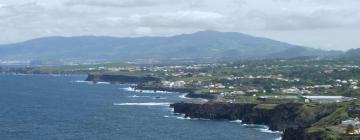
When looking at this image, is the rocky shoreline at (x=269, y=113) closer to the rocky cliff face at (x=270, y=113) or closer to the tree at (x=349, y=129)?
the rocky cliff face at (x=270, y=113)

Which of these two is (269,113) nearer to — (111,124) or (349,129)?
(111,124)

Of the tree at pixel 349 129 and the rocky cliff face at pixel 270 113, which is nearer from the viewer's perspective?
the tree at pixel 349 129

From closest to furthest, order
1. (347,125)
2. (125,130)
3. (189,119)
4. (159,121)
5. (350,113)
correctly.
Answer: (347,125) → (350,113) → (125,130) → (159,121) → (189,119)

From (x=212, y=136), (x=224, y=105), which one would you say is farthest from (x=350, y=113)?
(x=224, y=105)

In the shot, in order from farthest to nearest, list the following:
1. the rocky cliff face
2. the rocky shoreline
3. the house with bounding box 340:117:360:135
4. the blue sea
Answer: the rocky cliff face, the rocky shoreline, the blue sea, the house with bounding box 340:117:360:135

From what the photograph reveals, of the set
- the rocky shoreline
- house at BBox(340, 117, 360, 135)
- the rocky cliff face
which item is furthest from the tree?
the rocky cliff face

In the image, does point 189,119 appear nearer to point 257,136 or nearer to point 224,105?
point 224,105

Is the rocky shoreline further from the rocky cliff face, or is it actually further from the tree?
the tree

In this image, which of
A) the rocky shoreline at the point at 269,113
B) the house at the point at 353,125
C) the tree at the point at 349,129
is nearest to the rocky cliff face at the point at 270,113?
the rocky shoreline at the point at 269,113

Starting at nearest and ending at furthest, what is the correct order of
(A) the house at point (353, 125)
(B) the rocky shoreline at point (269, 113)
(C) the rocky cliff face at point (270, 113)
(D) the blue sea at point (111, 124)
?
(A) the house at point (353, 125)
(D) the blue sea at point (111, 124)
(B) the rocky shoreline at point (269, 113)
(C) the rocky cliff face at point (270, 113)
